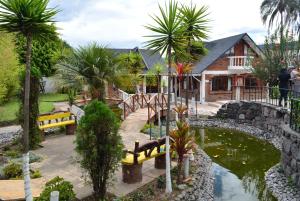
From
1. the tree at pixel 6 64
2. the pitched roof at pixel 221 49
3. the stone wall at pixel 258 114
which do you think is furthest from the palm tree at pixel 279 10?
the tree at pixel 6 64

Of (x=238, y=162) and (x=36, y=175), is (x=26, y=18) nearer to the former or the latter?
(x=36, y=175)

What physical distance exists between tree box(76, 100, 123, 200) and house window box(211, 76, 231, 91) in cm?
1921

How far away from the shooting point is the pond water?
795 cm

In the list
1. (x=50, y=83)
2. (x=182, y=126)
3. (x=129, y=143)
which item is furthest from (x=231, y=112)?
(x=50, y=83)

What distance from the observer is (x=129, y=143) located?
10891mm

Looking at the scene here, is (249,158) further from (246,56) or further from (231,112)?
(246,56)

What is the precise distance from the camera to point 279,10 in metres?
28.5

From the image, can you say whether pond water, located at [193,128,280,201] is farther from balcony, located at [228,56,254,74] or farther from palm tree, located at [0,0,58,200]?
balcony, located at [228,56,254,74]

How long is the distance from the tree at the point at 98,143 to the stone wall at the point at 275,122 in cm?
514

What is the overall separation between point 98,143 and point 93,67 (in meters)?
6.29

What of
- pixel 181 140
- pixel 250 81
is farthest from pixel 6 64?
pixel 250 81

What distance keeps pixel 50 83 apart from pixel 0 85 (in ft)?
55.5

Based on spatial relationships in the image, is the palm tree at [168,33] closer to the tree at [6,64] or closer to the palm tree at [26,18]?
the palm tree at [26,18]

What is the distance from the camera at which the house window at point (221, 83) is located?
24.0 m
